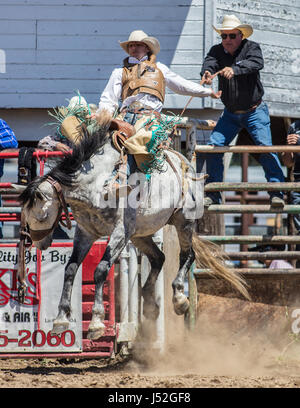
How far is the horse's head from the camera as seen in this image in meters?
5.80

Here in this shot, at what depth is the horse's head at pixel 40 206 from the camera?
580cm

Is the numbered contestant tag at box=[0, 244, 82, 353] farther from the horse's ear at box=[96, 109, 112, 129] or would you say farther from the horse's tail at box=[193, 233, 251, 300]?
the horse's ear at box=[96, 109, 112, 129]

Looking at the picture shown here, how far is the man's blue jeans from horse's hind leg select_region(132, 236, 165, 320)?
1.13 meters

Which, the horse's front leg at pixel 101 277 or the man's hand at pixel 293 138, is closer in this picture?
the horse's front leg at pixel 101 277

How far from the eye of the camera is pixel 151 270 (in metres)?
6.94

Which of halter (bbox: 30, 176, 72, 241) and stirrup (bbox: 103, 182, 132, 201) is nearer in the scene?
halter (bbox: 30, 176, 72, 241)

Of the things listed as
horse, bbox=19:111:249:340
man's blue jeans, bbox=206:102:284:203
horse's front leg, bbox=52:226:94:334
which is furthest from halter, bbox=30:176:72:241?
man's blue jeans, bbox=206:102:284:203

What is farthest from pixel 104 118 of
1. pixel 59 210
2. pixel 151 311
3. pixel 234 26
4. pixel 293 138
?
pixel 293 138

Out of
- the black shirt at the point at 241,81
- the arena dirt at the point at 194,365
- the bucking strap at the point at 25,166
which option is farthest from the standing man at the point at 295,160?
the bucking strap at the point at 25,166

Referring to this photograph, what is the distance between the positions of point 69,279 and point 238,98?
2.86 m

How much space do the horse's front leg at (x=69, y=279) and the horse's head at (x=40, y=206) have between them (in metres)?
0.34

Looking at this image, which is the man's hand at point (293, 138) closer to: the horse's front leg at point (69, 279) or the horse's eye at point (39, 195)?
the horse's front leg at point (69, 279)
